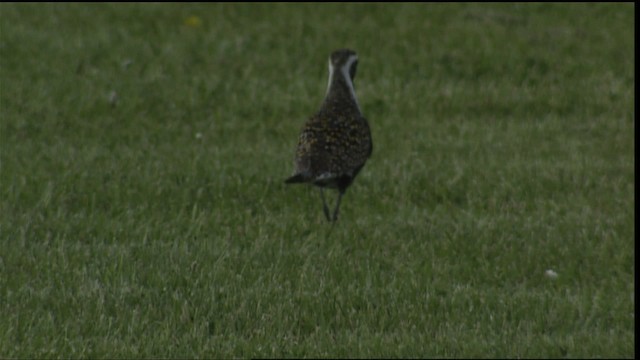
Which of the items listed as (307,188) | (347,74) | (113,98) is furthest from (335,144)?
(113,98)

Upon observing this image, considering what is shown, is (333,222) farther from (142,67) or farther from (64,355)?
(142,67)

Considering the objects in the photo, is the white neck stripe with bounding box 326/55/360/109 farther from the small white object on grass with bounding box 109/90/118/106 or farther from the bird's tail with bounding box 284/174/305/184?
the small white object on grass with bounding box 109/90/118/106

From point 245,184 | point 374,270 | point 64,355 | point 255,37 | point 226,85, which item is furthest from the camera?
point 255,37

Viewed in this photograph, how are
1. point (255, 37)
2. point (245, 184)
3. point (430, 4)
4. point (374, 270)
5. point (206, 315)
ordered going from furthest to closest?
1. point (430, 4)
2. point (255, 37)
3. point (245, 184)
4. point (374, 270)
5. point (206, 315)

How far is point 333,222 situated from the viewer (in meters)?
9.35

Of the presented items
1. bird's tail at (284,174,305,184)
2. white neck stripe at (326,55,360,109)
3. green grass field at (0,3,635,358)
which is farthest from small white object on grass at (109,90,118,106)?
bird's tail at (284,174,305,184)

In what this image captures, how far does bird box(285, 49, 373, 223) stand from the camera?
29.9ft

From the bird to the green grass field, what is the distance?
1.23 ft

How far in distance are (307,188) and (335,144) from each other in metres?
1.20

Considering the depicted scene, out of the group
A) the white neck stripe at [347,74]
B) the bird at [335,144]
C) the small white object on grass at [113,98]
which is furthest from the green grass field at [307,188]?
the white neck stripe at [347,74]

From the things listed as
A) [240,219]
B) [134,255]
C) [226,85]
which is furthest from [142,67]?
[134,255]

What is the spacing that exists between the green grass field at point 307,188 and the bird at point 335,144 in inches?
14.8

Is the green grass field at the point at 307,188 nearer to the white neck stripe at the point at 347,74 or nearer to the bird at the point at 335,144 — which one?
the bird at the point at 335,144

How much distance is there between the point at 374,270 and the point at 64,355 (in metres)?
2.45
